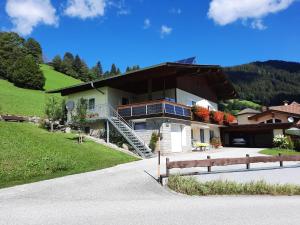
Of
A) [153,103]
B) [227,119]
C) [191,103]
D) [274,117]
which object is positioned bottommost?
[227,119]

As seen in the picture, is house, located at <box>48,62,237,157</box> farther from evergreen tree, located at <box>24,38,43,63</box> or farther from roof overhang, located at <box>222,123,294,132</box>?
evergreen tree, located at <box>24,38,43,63</box>

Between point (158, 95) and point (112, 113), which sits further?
point (158, 95)

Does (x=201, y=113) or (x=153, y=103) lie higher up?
(x=153, y=103)

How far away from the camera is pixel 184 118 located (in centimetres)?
2917

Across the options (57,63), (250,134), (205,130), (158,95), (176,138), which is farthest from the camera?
(57,63)

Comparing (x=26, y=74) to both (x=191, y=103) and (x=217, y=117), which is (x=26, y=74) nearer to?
(x=191, y=103)

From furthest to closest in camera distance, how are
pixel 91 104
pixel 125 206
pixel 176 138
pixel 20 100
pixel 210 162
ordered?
pixel 20 100, pixel 91 104, pixel 176 138, pixel 210 162, pixel 125 206

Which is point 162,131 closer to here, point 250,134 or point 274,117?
point 274,117

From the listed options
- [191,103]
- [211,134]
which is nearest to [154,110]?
[191,103]

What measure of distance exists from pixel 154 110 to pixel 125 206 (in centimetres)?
1730

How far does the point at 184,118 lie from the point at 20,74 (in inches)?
1583

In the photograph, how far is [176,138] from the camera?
28391 millimetres

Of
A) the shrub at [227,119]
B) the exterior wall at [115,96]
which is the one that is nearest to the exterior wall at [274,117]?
the shrub at [227,119]

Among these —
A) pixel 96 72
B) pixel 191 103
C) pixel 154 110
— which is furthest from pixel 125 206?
pixel 96 72
